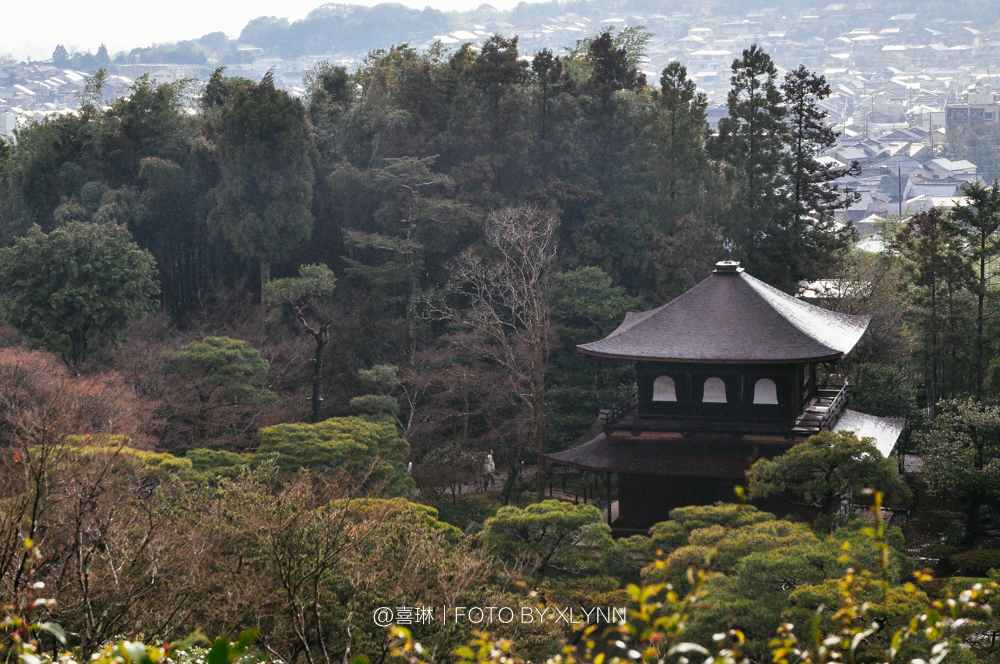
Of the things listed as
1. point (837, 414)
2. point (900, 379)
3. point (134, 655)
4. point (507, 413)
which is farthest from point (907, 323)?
point (134, 655)

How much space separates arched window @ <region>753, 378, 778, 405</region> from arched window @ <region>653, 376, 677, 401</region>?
1.46 meters

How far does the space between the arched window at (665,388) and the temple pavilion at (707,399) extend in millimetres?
18

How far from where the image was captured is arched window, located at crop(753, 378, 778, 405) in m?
17.9

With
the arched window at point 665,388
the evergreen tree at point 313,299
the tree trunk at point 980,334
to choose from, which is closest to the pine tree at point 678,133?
the tree trunk at point 980,334

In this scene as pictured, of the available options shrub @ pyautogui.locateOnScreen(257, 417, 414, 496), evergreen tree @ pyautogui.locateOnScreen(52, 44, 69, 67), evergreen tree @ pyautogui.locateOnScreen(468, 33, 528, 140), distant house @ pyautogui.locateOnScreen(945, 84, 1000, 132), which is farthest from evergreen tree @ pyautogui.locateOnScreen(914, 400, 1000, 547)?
evergreen tree @ pyautogui.locateOnScreen(52, 44, 69, 67)

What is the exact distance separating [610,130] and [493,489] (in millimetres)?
12136

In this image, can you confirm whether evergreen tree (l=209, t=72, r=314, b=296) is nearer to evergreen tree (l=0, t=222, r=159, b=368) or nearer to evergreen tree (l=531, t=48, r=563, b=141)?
evergreen tree (l=0, t=222, r=159, b=368)

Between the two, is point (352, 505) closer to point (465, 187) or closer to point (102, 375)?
point (102, 375)

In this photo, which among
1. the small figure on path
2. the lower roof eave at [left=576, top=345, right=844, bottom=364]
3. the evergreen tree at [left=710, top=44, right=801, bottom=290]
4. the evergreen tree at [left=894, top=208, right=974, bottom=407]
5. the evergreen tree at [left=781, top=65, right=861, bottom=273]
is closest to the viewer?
the lower roof eave at [left=576, top=345, right=844, bottom=364]

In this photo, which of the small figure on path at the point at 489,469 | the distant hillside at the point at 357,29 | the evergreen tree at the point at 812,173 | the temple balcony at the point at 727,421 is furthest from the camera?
the distant hillside at the point at 357,29

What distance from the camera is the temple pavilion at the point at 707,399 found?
17547 mm

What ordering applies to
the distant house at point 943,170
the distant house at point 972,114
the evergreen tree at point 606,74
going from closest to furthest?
the evergreen tree at point 606,74 < the distant house at point 943,170 < the distant house at point 972,114

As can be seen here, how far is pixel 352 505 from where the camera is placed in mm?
12602

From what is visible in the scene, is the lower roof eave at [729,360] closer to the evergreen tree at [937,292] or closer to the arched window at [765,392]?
the arched window at [765,392]
